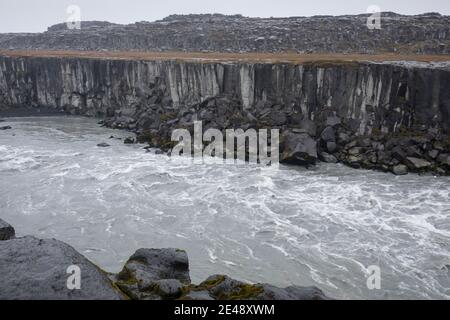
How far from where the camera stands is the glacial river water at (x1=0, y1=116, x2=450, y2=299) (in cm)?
1805

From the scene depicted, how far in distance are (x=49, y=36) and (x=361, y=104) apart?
78746 mm

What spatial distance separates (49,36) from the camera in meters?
93.7

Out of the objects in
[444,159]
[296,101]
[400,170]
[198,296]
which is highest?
[296,101]

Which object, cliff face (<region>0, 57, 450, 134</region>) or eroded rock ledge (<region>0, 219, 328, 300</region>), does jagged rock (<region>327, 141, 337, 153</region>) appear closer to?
cliff face (<region>0, 57, 450, 134</region>)

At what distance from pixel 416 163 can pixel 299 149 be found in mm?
7857

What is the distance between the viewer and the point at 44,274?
10.6 m

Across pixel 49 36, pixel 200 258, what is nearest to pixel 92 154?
pixel 200 258

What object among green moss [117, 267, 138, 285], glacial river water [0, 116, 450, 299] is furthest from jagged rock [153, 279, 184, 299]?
glacial river water [0, 116, 450, 299]

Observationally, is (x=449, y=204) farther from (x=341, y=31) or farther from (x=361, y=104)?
(x=341, y=31)

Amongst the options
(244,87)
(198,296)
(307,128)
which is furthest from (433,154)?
(198,296)

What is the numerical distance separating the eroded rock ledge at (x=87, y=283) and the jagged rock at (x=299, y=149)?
Result: 19705 millimetres

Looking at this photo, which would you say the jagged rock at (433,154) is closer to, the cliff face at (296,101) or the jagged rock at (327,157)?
the cliff face at (296,101)

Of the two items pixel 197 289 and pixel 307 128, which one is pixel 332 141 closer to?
pixel 307 128
